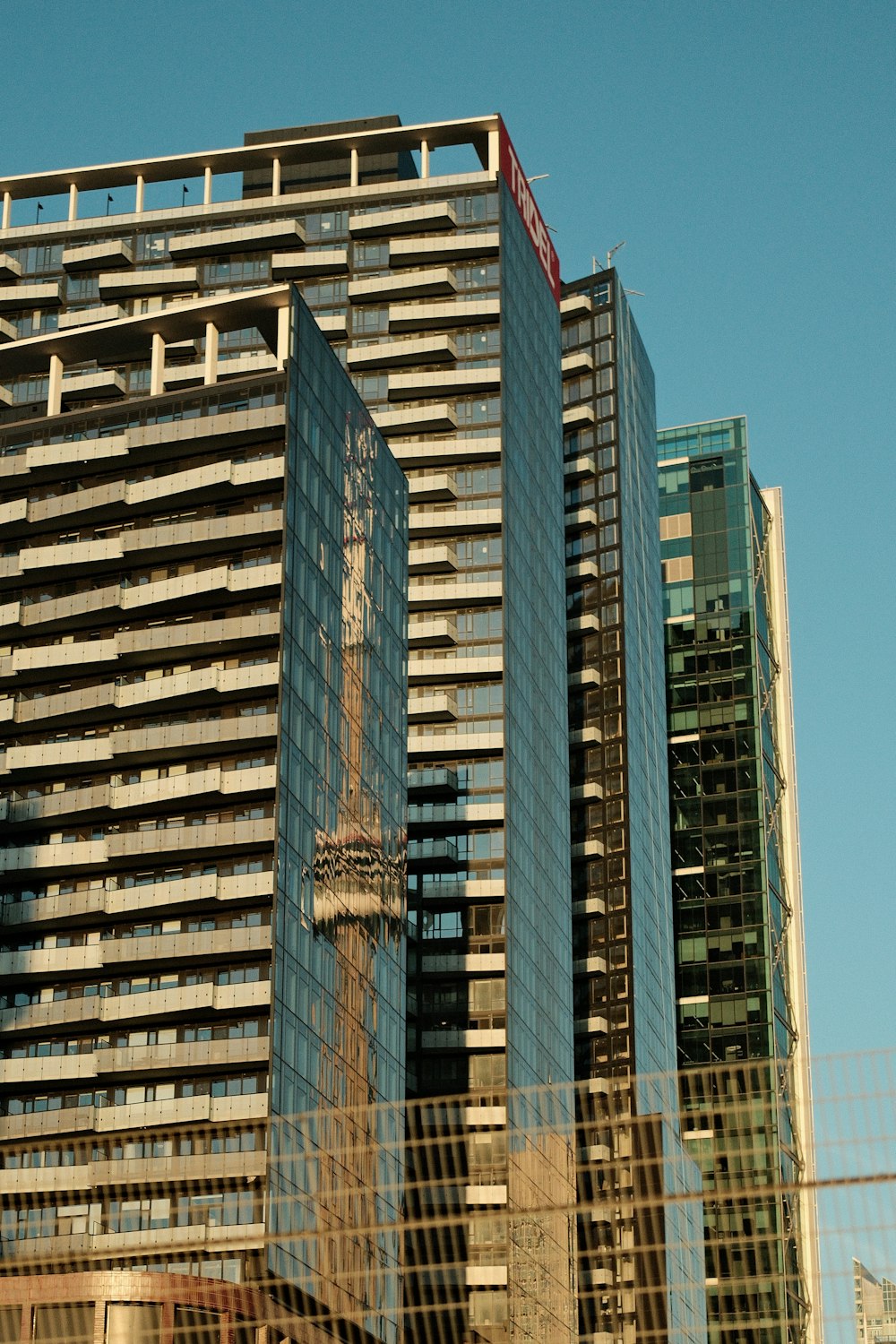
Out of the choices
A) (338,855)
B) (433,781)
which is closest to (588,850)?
(433,781)

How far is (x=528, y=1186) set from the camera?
483ft

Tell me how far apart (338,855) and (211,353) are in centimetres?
3334

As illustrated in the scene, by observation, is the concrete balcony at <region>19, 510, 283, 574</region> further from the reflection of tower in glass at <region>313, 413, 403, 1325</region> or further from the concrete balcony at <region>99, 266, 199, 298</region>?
the concrete balcony at <region>99, 266, 199, 298</region>

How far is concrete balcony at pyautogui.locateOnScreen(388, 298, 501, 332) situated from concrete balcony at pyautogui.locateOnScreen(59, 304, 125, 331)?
2271 centimetres

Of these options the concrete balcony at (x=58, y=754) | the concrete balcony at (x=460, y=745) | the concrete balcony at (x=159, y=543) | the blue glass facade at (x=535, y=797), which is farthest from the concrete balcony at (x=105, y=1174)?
the concrete balcony at (x=460, y=745)

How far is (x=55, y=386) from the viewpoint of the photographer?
142 meters

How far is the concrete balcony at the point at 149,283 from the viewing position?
178750 millimetres

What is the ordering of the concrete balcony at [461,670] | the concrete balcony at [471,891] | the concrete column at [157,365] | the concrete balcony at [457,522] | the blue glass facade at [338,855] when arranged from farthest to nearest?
the concrete balcony at [457,522] < the concrete balcony at [461,670] < the concrete balcony at [471,891] < the concrete column at [157,365] < the blue glass facade at [338,855]

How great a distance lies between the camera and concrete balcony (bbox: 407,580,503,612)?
167125mm

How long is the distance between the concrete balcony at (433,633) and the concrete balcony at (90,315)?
3629cm

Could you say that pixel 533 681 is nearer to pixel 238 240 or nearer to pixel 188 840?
pixel 238 240

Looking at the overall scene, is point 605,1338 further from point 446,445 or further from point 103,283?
point 103,283

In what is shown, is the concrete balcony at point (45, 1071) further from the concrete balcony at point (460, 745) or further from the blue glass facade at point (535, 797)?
the concrete balcony at point (460, 745)

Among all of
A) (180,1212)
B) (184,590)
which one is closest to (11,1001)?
(180,1212)
